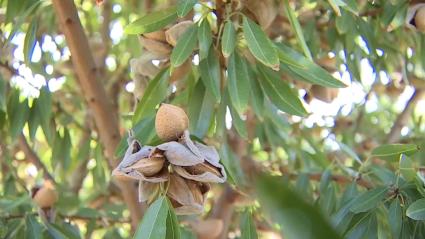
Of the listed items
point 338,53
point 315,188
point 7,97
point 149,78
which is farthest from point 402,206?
point 7,97

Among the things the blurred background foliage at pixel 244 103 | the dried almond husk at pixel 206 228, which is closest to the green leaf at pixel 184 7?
the blurred background foliage at pixel 244 103

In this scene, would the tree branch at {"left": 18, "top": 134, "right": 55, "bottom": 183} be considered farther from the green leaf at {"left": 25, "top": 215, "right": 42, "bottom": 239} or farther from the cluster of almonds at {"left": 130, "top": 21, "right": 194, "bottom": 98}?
the cluster of almonds at {"left": 130, "top": 21, "right": 194, "bottom": 98}

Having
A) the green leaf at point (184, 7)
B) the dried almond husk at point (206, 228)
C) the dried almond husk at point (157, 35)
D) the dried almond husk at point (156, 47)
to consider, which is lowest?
the dried almond husk at point (206, 228)

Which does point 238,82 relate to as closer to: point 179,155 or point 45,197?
point 179,155

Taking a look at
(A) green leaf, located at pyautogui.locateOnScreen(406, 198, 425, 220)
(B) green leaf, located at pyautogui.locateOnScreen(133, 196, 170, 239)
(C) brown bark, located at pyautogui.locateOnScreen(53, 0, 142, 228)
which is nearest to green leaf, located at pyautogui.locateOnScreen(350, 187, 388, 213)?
(A) green leaf, located at pyautogui.locateOnScreen(406, 198, 425, 220)

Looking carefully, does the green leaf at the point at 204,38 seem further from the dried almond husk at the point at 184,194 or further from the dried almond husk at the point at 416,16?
the dried almond husk at the point at 416,16
